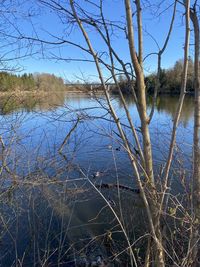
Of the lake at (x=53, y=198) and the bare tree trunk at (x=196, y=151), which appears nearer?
the bare tree trunk at (x=196, y=151)

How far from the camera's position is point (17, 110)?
14.3 ft

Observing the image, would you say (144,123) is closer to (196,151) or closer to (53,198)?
(196,151)

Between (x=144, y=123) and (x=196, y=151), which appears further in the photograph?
(x=196, y=151)

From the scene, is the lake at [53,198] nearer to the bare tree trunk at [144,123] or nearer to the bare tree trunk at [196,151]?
the bare tree trunk at [196,151]

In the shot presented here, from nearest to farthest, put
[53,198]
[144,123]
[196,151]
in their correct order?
1. [144,123]
2. [196,151]
3. [53,198]

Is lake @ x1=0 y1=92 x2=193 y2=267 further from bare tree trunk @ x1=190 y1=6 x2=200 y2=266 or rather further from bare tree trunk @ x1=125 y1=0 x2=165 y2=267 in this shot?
bare tree trunk @ x1=125 y1=0 x2=165 y2=267

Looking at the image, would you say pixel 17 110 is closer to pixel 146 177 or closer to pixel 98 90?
pixel 98 90

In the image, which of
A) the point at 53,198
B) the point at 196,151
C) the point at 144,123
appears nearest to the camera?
the point at 144,123

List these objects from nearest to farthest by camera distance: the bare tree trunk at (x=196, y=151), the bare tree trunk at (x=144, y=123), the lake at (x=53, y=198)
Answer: the bare tree trunk at (x=144, y=123), the bare tree trunk at (x=196, y=151), the lake at (x=53, y=198)

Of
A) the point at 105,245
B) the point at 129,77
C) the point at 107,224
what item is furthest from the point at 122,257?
the point at 129,77

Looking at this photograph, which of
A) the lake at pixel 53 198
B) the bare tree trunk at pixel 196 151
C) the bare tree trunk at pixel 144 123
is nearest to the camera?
the bare tree trunk at pixel 144 123

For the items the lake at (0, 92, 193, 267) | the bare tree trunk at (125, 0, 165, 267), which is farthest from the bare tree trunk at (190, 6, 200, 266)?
the bare tree trunk at (125, 0, 165, 267)

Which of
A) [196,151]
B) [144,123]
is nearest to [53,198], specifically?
[196,151]

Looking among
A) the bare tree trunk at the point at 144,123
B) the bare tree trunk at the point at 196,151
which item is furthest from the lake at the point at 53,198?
the bare tree trunk at the point at 144,123
